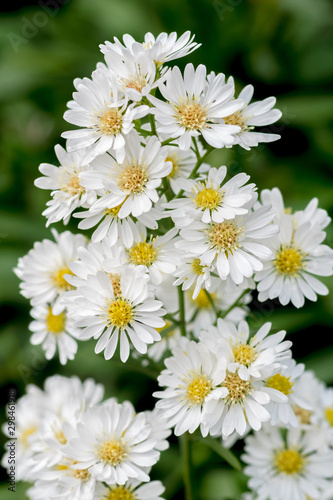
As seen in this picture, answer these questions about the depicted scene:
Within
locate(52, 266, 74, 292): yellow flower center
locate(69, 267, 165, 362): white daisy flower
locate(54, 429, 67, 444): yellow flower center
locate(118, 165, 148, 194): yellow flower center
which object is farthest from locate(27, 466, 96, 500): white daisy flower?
locate(118, 165, 148, 194): yellow flower center

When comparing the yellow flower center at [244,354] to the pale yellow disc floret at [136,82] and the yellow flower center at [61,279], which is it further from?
the pale yellow disc floret at [136,82]

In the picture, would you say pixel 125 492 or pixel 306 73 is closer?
pixel 125 492

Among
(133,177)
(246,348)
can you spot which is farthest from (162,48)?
(246,348)

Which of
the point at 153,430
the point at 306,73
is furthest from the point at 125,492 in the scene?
the point at 306,73

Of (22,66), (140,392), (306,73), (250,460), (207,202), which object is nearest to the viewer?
(207,202)

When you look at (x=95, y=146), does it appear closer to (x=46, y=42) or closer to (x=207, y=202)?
(x=207, y=202)

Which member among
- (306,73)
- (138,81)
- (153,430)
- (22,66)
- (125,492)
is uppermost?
(306,73)

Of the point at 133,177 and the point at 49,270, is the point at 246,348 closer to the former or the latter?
the point at 133,177
